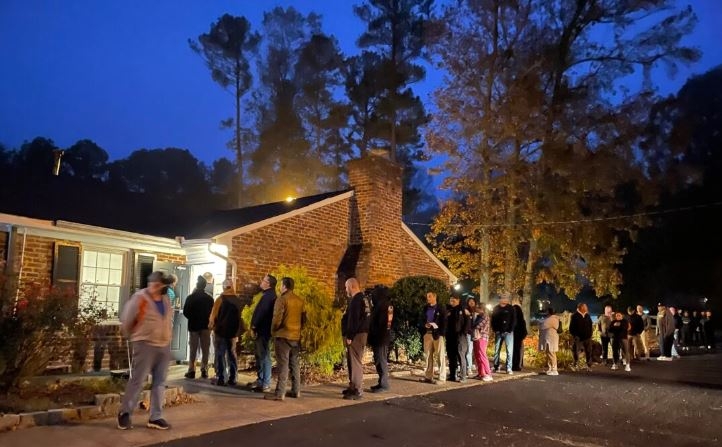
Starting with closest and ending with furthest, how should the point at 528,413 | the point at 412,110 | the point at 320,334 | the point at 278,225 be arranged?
the point at 528,413
the point at 320,334
the point at 278,225
the point at 412,110

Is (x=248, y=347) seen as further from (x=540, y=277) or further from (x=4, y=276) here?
(x=540, y=277)

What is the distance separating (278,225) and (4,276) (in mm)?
6275

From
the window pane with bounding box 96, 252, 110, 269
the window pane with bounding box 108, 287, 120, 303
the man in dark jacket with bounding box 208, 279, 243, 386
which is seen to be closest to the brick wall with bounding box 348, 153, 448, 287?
the man in dark jacket with bounding box 208, 279, 243, 386

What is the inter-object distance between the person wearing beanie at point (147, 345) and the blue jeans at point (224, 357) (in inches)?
116

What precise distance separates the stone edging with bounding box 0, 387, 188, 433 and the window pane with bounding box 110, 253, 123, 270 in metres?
4.41

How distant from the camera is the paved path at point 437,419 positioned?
6.65 m

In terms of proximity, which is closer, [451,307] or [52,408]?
[52,408]

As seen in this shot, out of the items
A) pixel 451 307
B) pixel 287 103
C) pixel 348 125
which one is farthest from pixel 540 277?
pixel 287 103

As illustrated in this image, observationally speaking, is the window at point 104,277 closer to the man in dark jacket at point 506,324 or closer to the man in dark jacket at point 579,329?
the man in dark jacket at point 506,324

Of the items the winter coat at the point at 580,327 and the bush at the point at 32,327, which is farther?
the winter coat at the point at 580,327

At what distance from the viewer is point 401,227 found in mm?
16500

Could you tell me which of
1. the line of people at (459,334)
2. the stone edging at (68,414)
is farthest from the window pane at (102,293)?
Answer: the line of people at (459,334)

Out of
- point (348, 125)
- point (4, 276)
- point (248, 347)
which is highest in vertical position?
point (348, 125)

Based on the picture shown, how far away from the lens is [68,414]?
6945 millimetres
